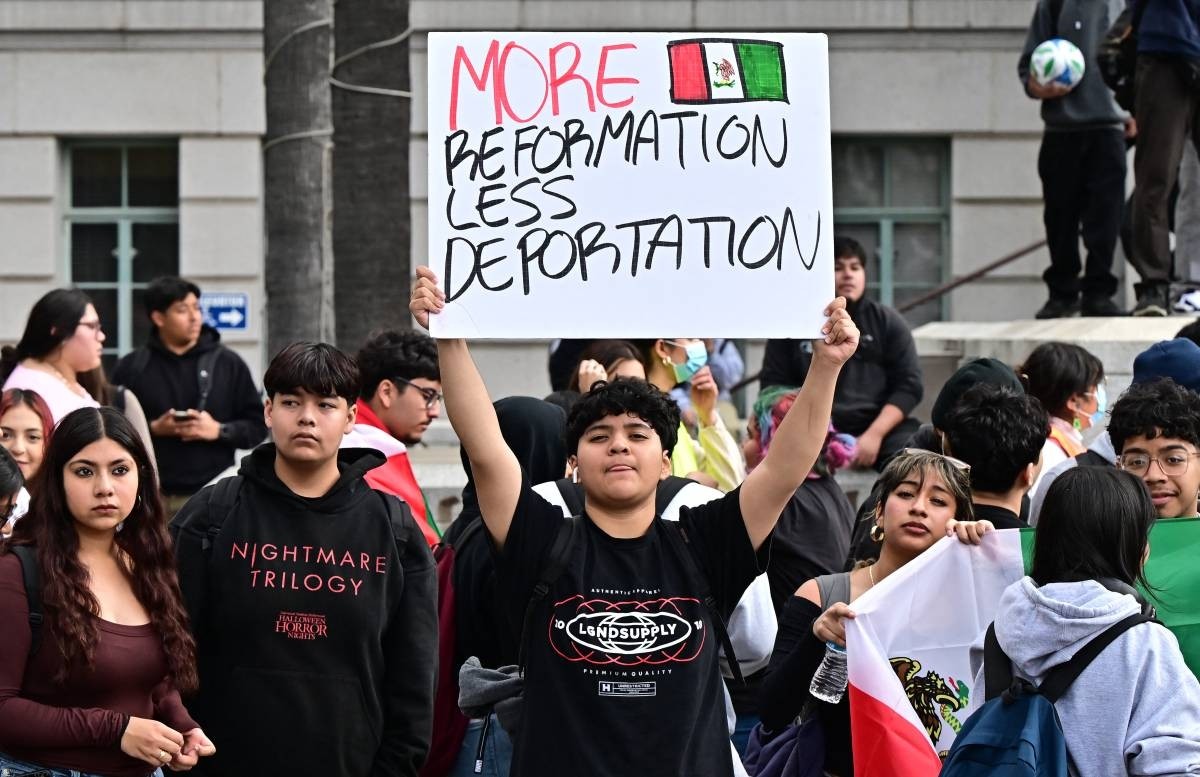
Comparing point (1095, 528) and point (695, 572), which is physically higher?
point (1095, 528)

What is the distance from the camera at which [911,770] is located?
4.33 meters

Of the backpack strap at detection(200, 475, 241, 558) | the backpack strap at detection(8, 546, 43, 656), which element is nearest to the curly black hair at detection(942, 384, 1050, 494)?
the backpack strap at detection(200, 475, 241, 558)

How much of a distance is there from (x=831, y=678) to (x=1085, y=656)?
80cm

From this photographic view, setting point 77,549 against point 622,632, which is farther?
point 77,549

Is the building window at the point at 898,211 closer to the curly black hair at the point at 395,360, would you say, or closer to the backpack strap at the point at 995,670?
the curly black hair at the point at 395,360

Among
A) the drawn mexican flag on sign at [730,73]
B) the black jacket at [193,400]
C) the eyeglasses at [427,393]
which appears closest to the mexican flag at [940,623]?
the drawn mexican flag on sign at [730,73]

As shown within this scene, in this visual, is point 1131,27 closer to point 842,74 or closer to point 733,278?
point 733,278

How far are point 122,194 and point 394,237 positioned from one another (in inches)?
323

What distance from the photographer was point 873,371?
8523mm

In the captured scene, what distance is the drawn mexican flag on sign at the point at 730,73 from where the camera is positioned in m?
4.35

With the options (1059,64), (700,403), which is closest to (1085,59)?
(1059,64)

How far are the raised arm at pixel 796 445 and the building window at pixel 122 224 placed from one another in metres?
12.6

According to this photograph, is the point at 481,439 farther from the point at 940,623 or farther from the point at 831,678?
the point at 940,623

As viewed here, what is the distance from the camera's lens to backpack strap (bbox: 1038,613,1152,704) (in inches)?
152
